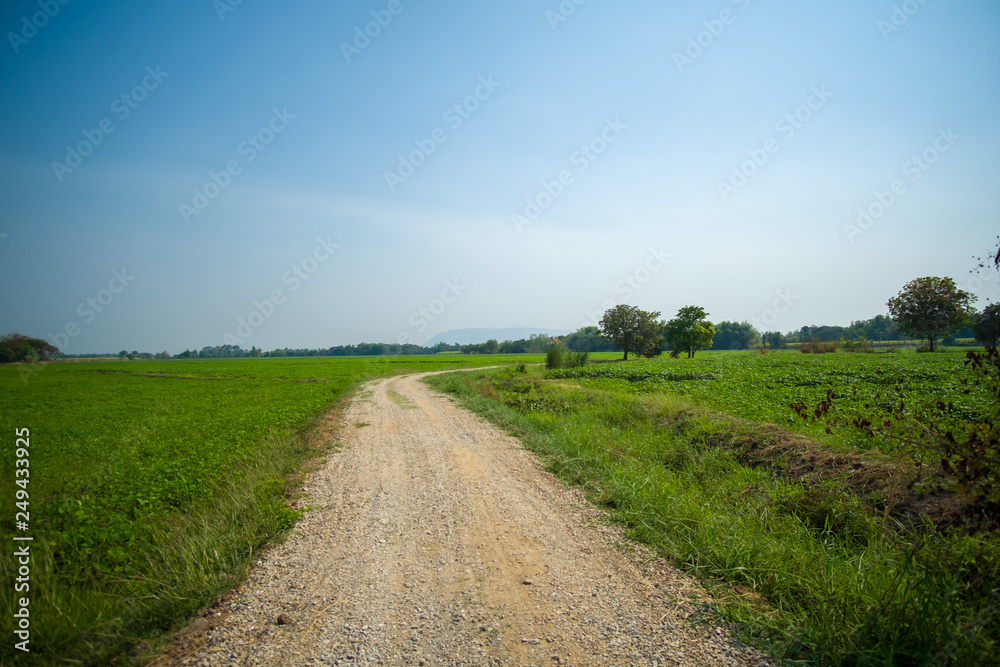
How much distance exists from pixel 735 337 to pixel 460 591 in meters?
140

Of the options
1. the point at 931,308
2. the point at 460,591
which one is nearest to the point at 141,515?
the point at 460,591

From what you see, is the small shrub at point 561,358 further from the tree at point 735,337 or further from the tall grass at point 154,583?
the tree at point 735,337

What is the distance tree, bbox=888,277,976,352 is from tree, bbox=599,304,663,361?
104ft

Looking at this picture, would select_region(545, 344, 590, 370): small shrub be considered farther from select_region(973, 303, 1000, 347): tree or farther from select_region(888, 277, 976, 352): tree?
select_region(888, 277, 976, 352): tree

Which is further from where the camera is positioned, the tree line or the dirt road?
the tree line

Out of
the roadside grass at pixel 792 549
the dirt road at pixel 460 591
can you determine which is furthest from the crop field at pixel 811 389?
the dirt road at pixel 460 591

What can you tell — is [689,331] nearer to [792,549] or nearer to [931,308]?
[931,308]

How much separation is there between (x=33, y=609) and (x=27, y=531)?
350 centimetres

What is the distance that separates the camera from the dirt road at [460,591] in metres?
3.54

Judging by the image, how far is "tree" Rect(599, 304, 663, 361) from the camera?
232ft

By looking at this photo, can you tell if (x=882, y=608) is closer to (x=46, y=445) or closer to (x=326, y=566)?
(x=326, y=566)

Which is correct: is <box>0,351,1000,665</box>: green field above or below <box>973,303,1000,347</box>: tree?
below

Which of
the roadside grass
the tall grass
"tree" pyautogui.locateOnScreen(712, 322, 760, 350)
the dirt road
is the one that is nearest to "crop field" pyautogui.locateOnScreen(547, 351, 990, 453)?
the roadside grass

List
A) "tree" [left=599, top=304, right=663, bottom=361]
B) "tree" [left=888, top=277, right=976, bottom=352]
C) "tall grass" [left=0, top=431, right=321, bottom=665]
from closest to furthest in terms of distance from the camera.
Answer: "tall grass" [left=0, top=431, right=321, bottom=665], "tree" [left=888, top=277, right=976, bottom=352], "tree" [left=599, top=304, right=663, bottom=361]
